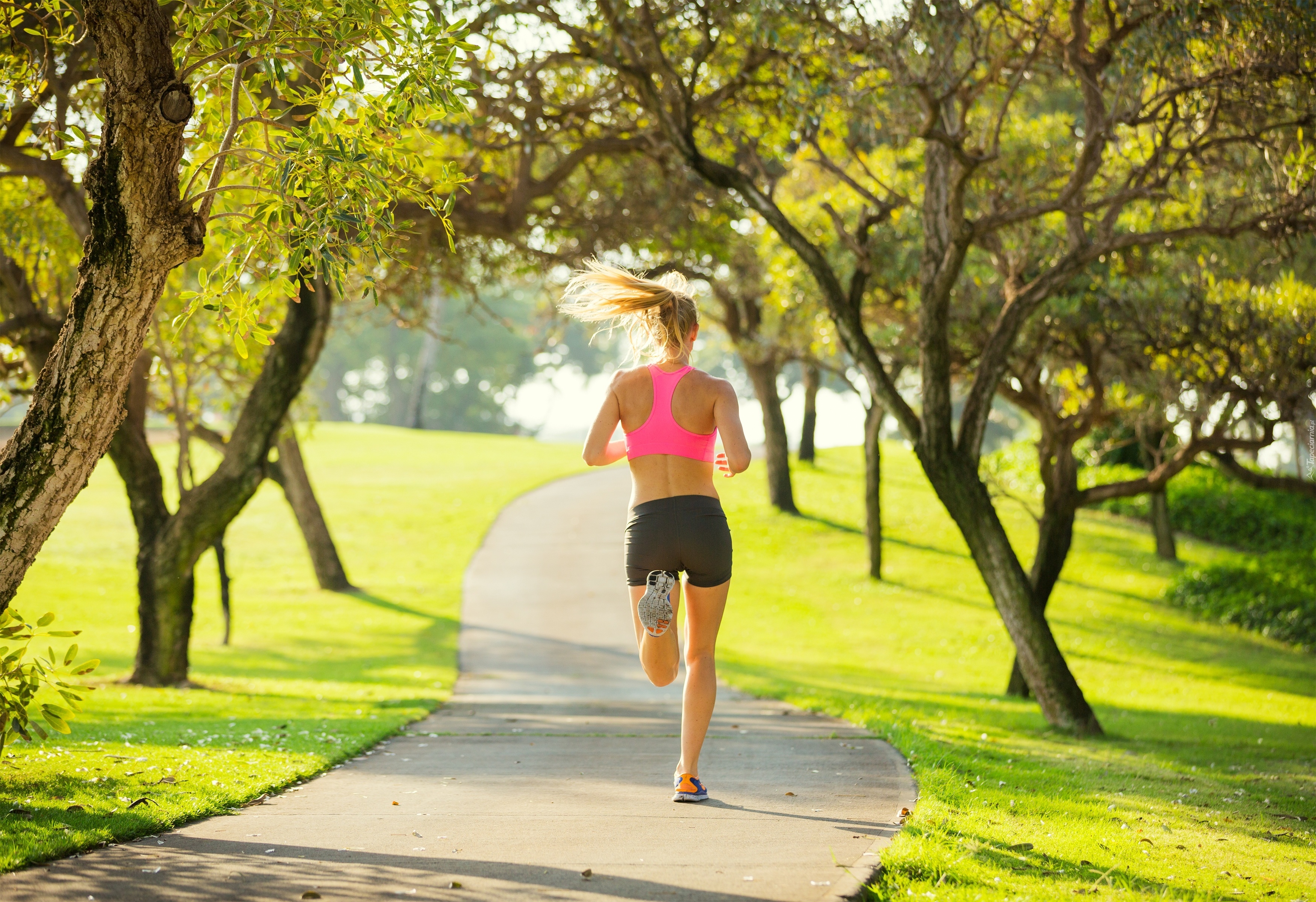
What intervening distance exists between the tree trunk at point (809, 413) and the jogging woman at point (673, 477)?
24123 mm

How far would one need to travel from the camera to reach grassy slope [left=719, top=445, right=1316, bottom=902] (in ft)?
14.6

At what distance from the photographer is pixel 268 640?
57.0 feet

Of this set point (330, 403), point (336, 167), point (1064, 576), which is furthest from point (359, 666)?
point (330, 403)

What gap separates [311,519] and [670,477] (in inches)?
672

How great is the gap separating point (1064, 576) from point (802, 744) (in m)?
17.1

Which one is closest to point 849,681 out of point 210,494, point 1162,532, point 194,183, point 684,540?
point 210,494

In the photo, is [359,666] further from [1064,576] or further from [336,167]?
[1064,576]

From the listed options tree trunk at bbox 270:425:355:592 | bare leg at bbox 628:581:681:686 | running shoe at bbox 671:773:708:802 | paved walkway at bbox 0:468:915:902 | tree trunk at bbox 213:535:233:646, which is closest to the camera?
paved walkway at bbox 0:468:915:902

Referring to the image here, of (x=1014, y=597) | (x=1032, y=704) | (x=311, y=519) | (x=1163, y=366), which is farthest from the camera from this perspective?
(x=311, y=519)

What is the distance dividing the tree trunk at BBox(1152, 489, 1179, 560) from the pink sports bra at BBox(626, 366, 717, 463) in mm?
20476

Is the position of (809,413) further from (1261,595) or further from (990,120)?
(990,120)

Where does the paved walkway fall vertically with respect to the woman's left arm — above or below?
below

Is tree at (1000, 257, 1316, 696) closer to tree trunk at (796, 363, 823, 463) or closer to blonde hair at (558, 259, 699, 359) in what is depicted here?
blonde hair at (558, 259, 699, 359)

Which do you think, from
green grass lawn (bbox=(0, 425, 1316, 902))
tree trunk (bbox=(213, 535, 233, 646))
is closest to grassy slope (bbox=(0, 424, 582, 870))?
green grass lawn (bbox=(0, 425, 1316, 902))
